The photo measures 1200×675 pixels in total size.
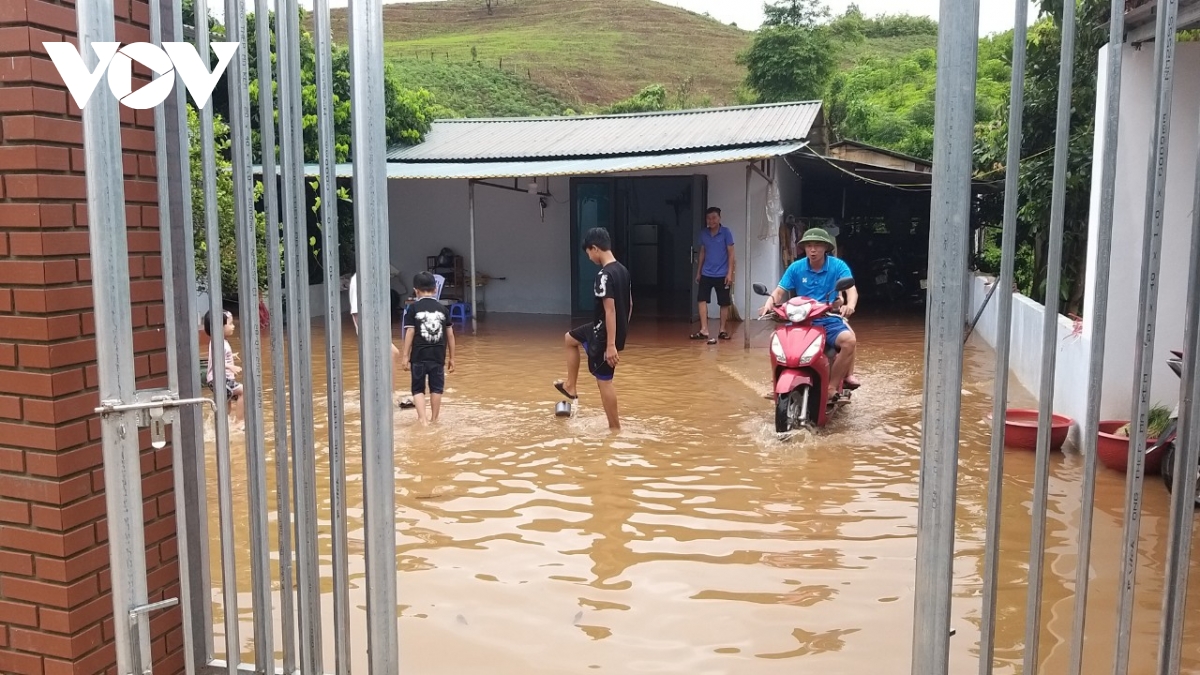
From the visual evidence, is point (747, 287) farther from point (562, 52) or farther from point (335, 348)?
point (562, 52)

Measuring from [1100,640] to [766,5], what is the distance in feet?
134

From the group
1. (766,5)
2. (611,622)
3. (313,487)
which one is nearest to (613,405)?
(611,622)

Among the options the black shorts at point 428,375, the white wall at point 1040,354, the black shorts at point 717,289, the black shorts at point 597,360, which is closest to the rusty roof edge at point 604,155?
the black shorts at point 717,289

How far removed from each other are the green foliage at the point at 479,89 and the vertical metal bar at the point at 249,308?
1349 inches

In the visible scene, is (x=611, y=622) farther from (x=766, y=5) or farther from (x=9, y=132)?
(x=766, y=5)

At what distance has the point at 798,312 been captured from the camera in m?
6.21

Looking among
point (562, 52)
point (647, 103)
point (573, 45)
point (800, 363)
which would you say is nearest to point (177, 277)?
point (800, 363)

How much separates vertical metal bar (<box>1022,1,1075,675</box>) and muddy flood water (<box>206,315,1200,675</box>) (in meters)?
1.36

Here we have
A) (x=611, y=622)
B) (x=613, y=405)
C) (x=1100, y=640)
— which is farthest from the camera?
(x=613, y=405)

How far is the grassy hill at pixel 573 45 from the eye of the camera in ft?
143

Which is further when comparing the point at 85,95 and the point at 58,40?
the point at 58,40

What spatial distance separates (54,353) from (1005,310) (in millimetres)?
2129

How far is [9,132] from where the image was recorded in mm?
2180

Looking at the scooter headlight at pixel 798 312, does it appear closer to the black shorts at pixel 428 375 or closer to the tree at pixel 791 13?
the black shorts at pixel 428 375
